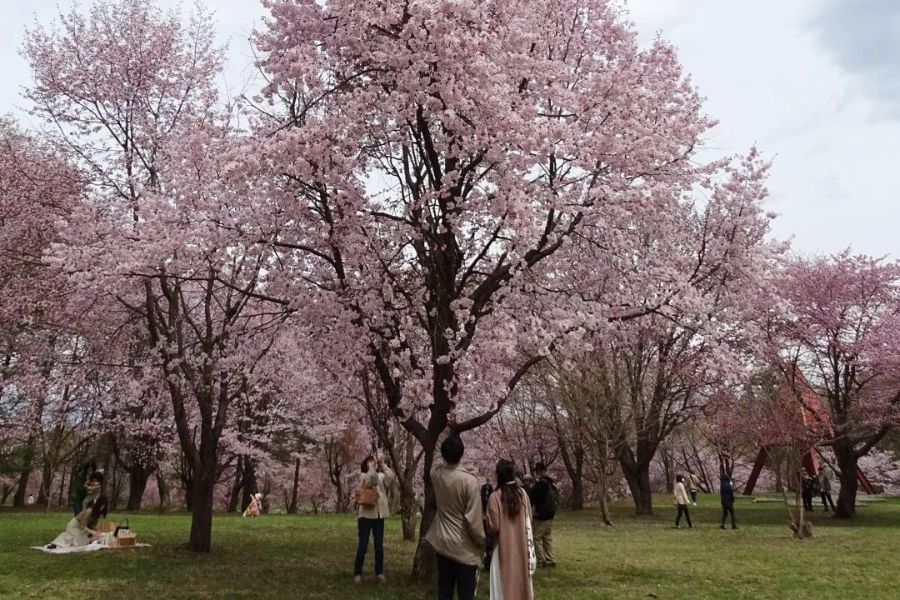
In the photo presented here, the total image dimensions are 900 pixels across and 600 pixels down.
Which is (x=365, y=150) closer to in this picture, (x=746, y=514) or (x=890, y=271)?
(x=890, y=271)

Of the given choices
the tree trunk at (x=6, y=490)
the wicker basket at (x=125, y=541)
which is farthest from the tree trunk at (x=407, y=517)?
the tree trunk at (x=6, y=490)

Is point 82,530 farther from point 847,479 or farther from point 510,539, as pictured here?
point 847,479

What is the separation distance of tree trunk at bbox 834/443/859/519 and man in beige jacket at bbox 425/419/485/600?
23.0 m

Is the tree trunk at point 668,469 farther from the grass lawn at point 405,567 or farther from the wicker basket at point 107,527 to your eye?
the wicker basket at point 107,527

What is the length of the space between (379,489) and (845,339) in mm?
20750

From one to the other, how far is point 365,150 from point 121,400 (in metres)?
15.4

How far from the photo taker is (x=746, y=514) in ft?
88.9

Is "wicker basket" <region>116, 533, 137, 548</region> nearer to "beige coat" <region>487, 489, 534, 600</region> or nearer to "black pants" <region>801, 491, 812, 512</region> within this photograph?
"beige coat" <region>487, 489, 534, 600</region>

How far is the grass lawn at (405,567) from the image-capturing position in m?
9.13

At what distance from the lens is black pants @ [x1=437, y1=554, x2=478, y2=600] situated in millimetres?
5762

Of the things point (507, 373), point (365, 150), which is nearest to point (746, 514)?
point (507, 373)

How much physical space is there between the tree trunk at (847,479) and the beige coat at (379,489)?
814 inches

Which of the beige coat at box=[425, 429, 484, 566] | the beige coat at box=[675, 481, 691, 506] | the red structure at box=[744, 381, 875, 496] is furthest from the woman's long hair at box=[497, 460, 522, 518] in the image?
the beige coat at box=[675, 481, 691, 506]

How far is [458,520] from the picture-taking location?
584cm
